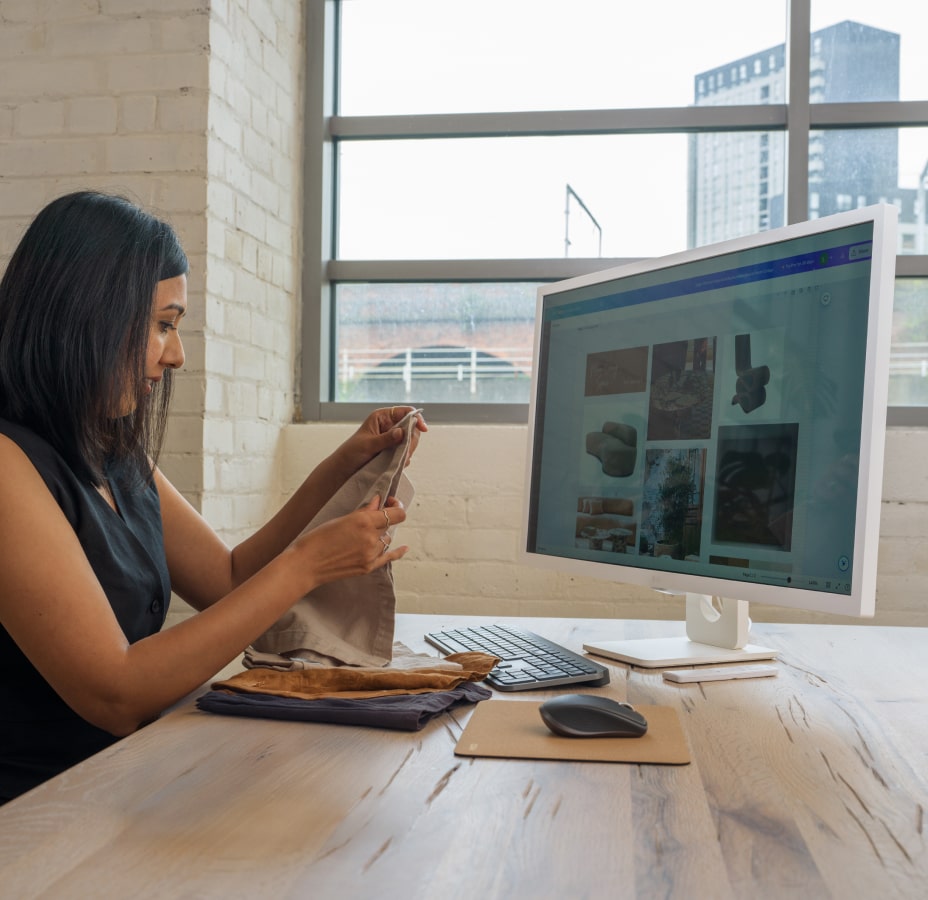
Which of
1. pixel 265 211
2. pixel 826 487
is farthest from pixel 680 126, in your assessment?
pixel 826 487

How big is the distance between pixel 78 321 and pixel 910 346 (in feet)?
6.71

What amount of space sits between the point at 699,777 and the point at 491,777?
180mm

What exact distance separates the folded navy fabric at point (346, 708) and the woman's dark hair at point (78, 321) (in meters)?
0.41

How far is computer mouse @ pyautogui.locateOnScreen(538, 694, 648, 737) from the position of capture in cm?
90

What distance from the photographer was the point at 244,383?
2.30 meters

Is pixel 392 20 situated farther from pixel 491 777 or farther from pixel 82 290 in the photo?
pixel 491 777

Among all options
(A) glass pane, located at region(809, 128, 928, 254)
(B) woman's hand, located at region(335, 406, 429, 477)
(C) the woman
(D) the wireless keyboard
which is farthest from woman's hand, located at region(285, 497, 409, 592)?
(A) glass pane, located at region(809, 128, 928, 254)

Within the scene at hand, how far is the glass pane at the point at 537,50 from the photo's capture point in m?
2.60

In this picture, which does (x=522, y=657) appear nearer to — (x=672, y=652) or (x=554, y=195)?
(x=672, y=652)

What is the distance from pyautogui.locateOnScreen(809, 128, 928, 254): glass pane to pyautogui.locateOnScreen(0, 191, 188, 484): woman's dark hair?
1.90 meters

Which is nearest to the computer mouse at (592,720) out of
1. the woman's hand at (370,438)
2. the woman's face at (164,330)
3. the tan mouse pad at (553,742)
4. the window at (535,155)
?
the tan mouse pad at (553,742)

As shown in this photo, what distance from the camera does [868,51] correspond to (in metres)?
2.51

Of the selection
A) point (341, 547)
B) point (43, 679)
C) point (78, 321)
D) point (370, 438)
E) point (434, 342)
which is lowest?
point (43, 679)

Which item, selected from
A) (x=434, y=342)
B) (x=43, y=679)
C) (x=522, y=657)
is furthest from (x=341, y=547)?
(x=434, y=342)
